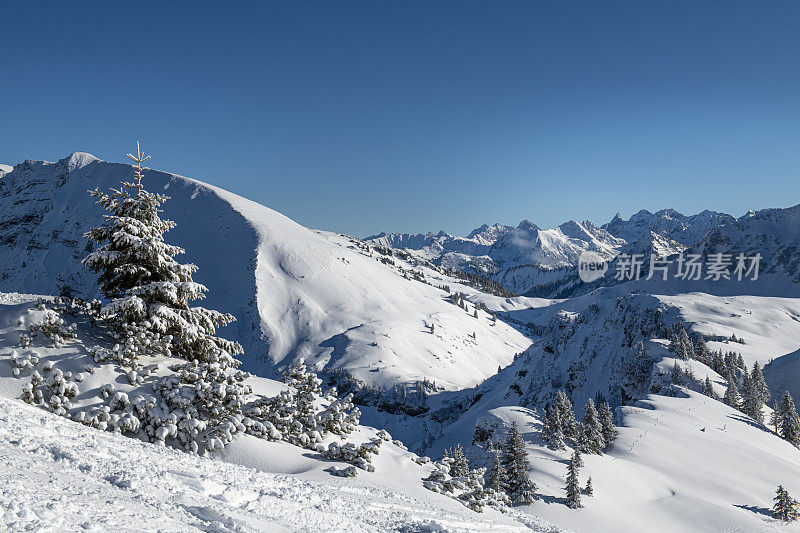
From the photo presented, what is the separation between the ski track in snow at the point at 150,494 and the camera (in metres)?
6.26

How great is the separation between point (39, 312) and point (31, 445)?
7.44 metres

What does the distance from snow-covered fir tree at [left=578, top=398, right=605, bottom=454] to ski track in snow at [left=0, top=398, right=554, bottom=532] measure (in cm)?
2802

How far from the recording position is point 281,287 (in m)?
130

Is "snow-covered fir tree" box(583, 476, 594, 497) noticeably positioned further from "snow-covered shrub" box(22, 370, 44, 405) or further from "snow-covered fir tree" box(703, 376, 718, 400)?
"snow-covered fir tree" box(703, 376, 718, 400)

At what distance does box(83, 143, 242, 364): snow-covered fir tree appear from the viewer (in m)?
15.2

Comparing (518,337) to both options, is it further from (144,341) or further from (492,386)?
(144,341)

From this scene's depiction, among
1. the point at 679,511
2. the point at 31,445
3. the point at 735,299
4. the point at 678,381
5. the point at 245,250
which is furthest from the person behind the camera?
the point at 735,299

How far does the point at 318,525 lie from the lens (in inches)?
348

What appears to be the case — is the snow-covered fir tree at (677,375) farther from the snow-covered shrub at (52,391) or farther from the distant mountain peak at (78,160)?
the distant mountain peak at (78,160)

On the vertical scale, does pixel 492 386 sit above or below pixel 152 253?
below

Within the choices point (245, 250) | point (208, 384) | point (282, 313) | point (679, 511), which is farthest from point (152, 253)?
point (245, 250)

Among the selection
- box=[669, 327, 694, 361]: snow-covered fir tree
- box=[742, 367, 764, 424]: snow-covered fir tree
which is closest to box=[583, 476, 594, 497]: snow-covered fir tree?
box=[742, 367, 764, 424]: snow-covered fir tree

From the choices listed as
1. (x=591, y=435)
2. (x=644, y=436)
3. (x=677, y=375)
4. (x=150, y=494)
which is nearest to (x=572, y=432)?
(x=591, y=435)

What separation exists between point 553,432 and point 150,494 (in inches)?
1425
